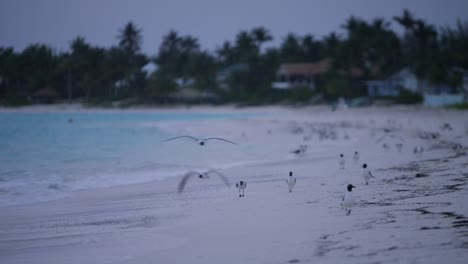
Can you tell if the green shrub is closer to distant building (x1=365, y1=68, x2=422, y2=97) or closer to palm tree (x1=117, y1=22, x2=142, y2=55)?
distant building (x1=365, y1=68, x2=422, y2=97)

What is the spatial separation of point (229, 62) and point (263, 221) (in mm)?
84307

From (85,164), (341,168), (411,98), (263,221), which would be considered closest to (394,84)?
(411,98)

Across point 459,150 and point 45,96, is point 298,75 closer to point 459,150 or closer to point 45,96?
point 45,96

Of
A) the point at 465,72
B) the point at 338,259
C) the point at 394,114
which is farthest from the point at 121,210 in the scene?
the point at 465,72

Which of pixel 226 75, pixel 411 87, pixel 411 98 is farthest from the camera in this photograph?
pixel 226 75

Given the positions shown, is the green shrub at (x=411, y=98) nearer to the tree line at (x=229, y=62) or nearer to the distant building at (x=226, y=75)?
the tree line at (x=229, y=62)

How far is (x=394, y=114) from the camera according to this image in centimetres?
4144

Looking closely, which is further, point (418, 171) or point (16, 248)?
point (418, 171)

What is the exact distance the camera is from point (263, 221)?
27.3ft

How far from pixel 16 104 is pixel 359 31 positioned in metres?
51.5

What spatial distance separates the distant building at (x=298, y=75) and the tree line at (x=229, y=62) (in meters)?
1.22

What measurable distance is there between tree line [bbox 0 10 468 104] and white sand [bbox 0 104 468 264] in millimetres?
41584

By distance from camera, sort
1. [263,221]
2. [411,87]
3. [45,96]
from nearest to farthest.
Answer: [263,221], [411,87], [45,96]

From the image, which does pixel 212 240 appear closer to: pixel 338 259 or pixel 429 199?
pixel 338 259
